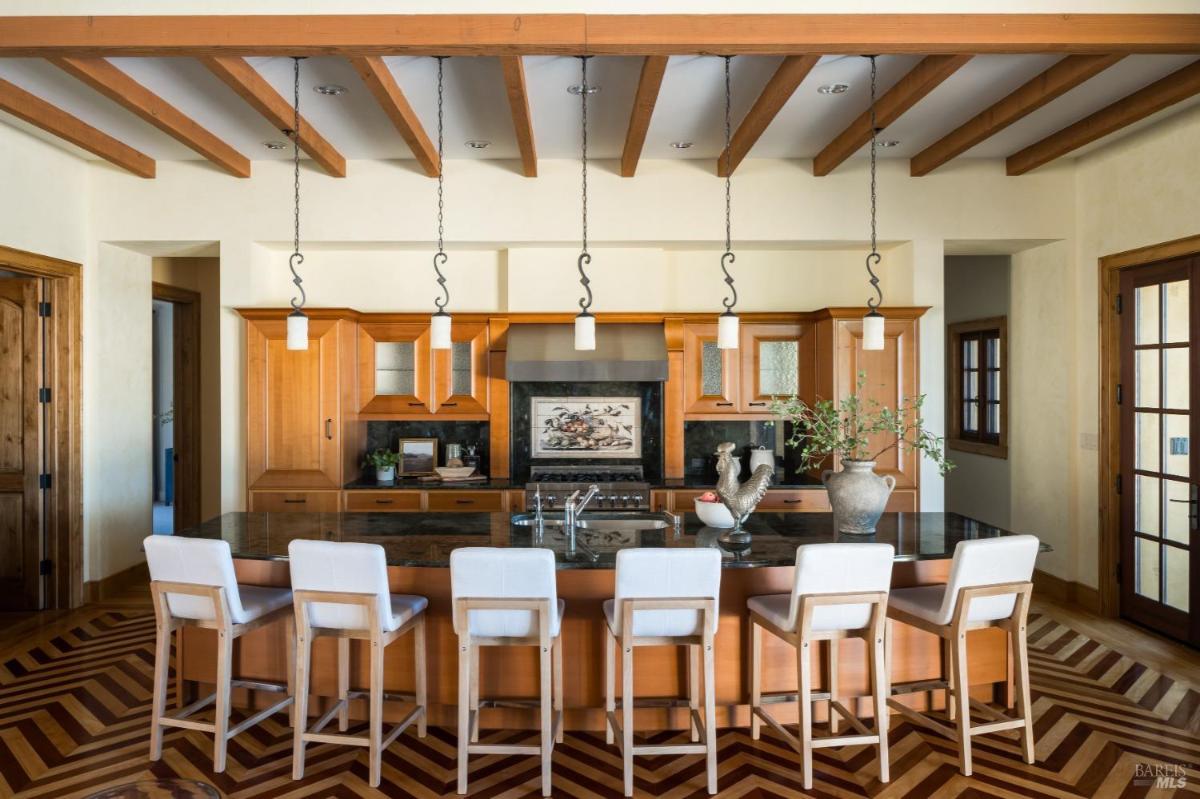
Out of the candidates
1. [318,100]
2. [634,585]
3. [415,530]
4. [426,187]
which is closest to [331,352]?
[426,187]

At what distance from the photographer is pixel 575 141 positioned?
16.4 feet

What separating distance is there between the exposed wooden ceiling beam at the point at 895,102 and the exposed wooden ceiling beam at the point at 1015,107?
0.56 m

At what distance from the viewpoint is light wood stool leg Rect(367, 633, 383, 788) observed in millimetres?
2982

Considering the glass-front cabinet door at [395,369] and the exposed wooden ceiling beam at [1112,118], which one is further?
the glass-front cabinet door at [395,369]

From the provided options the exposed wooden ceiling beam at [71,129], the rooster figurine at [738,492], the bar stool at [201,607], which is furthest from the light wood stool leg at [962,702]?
the exposed wooden ceiling beam at [71,129]

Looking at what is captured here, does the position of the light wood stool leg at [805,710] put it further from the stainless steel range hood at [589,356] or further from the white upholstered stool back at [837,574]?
the stainless steel range hood at [589,356]

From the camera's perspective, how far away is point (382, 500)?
17.7 feet

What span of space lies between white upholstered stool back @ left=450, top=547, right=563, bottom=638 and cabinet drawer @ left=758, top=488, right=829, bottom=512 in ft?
9.03

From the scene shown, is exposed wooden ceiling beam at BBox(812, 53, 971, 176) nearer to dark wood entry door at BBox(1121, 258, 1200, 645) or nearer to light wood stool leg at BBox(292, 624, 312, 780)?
dark wood entry door at BBox(1121, 258, 1200, 645)

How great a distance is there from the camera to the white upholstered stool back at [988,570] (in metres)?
3.02

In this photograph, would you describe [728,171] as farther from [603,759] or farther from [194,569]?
[194,569]

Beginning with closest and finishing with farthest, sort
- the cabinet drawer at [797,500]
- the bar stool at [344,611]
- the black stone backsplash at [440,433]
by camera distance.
A: the bar stool at [344,611] < the cabinet drawer at [797,500] < the black stone backsplash at [440,433]

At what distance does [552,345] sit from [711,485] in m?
1.50

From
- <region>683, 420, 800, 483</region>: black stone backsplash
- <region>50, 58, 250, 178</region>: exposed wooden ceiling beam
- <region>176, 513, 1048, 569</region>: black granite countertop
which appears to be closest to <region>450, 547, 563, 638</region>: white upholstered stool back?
<region>176, 513, 1048, 569</region>: black granite countertop
